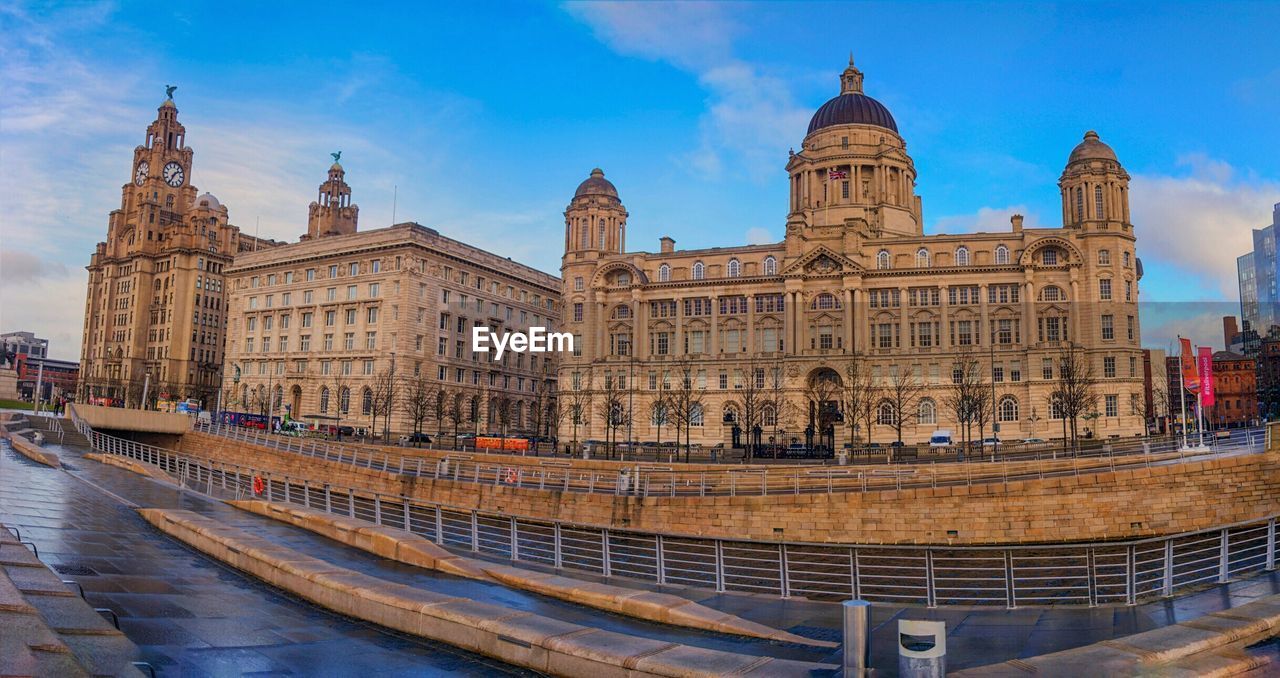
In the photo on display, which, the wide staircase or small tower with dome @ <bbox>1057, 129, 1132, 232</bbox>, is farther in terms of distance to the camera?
small tower with dome @ <bbox>1057, 129, 1132, 232</bbox>

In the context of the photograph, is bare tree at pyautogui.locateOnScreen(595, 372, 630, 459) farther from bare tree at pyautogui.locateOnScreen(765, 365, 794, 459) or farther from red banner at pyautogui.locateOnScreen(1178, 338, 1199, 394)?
red banner at pyautogui.locateOnScreen(1178, 338, 1199, 394)

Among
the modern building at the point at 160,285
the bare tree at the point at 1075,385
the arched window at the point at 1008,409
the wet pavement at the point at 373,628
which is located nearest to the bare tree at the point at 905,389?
the arched window at the point at 1008,409

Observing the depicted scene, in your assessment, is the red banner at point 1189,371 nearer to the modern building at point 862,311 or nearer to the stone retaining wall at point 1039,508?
the stone retaining wall at point 1039,508

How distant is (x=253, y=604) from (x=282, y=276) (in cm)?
10594

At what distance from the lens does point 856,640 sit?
25.9 ft

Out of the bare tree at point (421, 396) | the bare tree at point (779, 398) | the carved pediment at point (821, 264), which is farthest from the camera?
the bare tree at point (421, 396)

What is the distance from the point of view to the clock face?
146 m

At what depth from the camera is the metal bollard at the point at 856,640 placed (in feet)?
25.7

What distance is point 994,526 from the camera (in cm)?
3347

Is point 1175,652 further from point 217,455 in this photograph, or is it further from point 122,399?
point 122,399

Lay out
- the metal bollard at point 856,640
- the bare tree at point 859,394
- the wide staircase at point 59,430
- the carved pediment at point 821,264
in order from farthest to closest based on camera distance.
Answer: the carved pediment at point 821,264
the bare tree at point 859,394
the wide staircase at point 59,430
the metal bollard at point 856,640

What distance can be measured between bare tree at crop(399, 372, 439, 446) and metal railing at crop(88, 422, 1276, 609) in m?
36.3

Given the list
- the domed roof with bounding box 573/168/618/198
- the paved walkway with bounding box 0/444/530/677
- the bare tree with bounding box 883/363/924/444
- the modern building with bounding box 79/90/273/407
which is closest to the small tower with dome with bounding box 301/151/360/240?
the modern building with bounding box 79/90/273/407

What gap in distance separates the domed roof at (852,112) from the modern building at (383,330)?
42.6m
